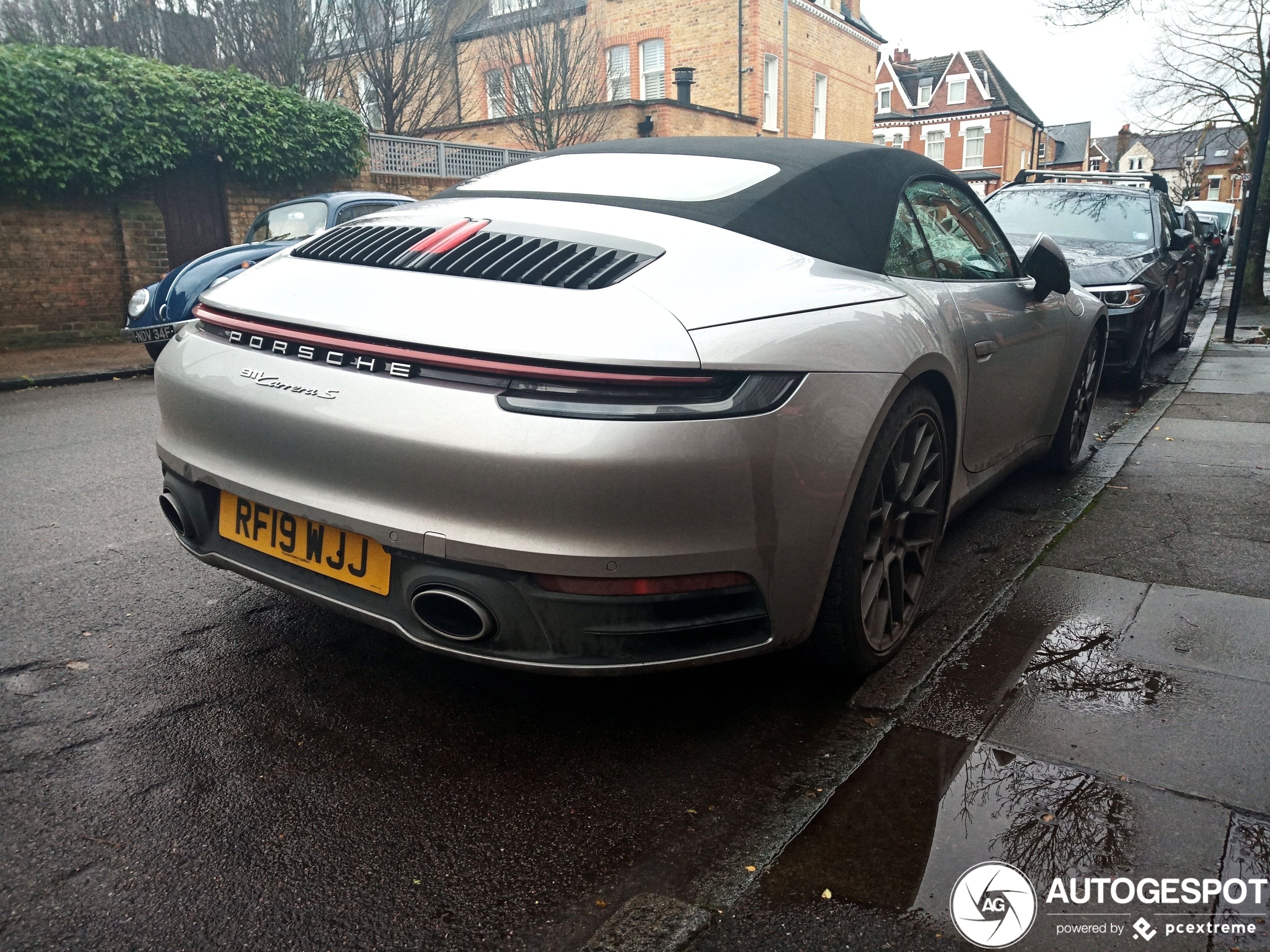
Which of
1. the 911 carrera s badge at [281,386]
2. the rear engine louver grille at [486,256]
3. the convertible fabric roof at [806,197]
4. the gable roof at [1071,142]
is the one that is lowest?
the 911 carrera s badge at [281,386]

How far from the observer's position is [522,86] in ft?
80.6

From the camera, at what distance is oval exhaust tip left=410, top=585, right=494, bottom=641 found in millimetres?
2139

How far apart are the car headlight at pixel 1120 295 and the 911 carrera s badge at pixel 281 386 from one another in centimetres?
696

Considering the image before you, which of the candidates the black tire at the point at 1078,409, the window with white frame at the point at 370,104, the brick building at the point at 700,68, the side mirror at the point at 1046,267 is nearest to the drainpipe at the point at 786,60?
the brick building at the point at 700,68

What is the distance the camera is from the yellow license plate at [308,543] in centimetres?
226

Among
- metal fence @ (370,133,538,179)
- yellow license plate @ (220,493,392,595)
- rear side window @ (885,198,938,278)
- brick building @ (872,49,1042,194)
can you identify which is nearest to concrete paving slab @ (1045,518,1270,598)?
rear side window @ (885,198,938,278)

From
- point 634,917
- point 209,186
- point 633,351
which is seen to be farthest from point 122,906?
point 209,186

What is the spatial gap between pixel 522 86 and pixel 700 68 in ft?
28.7

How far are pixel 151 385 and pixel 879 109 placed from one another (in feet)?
189

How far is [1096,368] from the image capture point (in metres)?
5.37

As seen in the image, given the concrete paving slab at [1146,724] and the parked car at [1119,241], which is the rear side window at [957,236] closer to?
the concrete paving slab at [1146,724]

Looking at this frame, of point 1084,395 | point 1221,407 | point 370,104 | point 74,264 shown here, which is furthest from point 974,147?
point 1084,395

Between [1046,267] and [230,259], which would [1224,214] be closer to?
[230,259]

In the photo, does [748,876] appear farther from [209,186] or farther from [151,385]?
[209,186]
